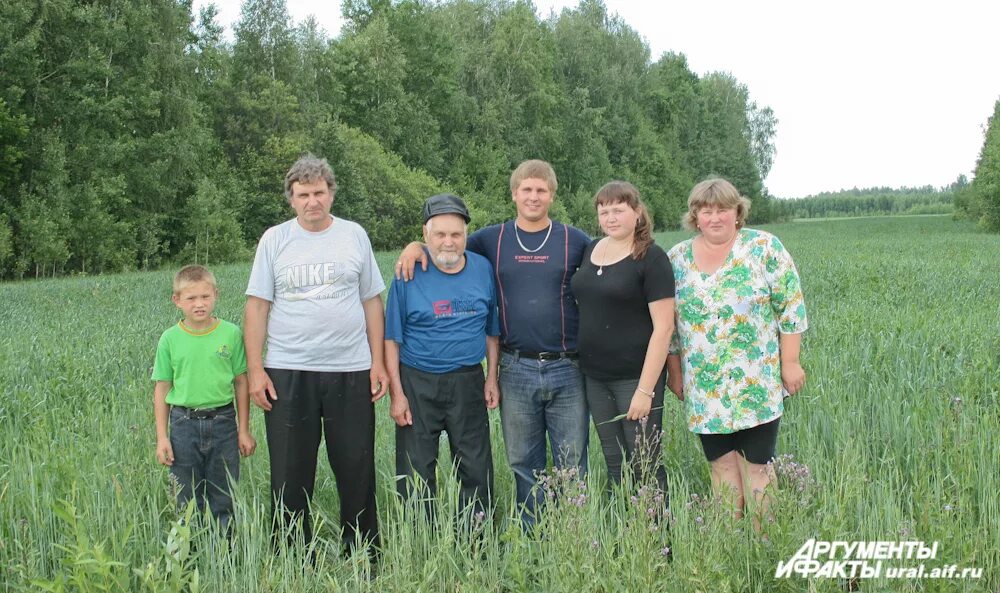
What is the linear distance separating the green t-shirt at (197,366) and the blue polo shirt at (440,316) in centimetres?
77

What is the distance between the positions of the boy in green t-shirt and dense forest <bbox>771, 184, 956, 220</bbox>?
128265mm

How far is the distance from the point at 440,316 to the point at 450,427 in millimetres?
559

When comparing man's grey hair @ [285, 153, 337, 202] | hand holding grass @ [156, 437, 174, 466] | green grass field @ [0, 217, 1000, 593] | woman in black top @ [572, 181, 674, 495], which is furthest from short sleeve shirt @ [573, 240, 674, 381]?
hand holding grass @ [156, 437, 174, 466]

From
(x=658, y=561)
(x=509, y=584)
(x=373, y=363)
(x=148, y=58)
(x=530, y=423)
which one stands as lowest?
(x=509, y=584)

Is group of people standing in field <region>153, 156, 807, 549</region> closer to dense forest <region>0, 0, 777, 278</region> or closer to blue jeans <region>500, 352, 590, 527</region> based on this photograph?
blue jeans <region>500, 352, 590, 527</region>

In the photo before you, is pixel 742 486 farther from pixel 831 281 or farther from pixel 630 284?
pixel 831 281

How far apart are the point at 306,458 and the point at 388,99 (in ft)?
146

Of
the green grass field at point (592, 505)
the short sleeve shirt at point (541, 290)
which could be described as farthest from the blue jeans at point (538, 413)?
the green grass field at point (592, 505)

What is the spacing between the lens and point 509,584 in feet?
10.7

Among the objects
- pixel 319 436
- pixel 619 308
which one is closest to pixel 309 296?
pixel 319 436

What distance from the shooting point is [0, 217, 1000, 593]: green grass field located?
9.77 feet

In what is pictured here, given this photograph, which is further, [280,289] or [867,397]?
[867,397]

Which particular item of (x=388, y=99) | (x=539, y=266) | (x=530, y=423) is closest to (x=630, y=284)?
(x=539, y=266)

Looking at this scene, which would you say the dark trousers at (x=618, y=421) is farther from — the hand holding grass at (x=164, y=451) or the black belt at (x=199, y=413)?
the hand holding grass at (x=164, y=451)
